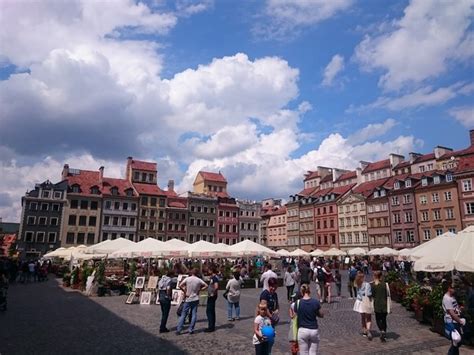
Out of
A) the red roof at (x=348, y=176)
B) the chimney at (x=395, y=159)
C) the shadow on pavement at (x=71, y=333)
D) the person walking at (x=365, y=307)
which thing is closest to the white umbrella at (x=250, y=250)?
the shadow on pavement at (x=71, y=333)

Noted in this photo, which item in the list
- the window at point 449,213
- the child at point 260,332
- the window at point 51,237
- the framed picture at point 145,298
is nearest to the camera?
the child at point 260,332

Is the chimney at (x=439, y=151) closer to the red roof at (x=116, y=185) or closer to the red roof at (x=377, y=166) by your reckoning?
the red roof at (x=377, y=166)

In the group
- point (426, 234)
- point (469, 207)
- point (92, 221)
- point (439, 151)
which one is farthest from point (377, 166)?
point (92, 221)

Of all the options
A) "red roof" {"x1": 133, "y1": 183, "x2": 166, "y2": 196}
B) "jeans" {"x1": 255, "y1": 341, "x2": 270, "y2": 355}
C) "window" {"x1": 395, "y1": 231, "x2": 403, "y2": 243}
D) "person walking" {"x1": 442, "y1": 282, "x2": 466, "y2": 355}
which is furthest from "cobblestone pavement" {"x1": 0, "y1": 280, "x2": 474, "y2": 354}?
"red roof" {"x1": 133, "y1": 183, "x2": 166, "y2": 196}

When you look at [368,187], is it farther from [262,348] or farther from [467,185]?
[262,348]

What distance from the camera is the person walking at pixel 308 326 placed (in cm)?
745

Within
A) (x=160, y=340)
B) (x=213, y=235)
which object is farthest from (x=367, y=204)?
(x=160, y=340)

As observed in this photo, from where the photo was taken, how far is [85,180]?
65.8m

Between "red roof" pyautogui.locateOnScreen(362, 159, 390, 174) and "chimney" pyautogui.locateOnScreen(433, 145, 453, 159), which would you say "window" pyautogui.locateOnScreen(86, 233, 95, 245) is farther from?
"chimney" pyautogui.locateOnScreen(433, 145, 453, 159)

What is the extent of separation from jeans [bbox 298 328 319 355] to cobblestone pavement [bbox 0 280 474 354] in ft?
7.23

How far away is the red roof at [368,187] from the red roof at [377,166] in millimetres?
2356

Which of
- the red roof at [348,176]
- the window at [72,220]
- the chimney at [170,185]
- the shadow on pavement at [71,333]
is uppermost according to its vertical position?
the red roof at [348,176]

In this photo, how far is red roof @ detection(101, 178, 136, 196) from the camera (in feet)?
214

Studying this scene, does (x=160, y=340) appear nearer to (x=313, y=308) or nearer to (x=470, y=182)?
(x=313, y=308)
